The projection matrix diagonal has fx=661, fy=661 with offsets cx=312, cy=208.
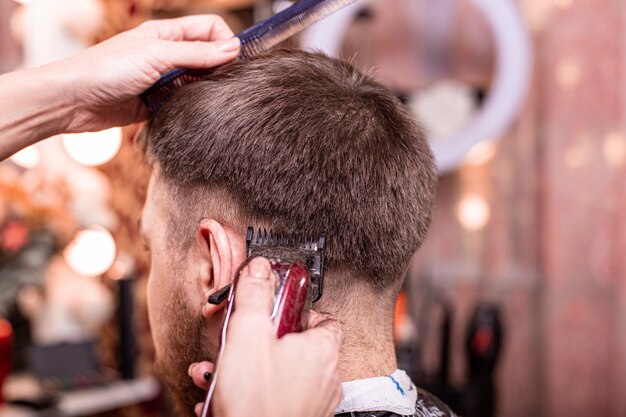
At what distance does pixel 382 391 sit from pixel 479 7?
2303 millimetres

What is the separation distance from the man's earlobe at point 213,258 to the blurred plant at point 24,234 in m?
1.18

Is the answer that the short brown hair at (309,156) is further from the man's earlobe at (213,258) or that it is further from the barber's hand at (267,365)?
the barber's hand at (267,365)

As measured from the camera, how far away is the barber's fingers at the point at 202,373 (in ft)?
2.99

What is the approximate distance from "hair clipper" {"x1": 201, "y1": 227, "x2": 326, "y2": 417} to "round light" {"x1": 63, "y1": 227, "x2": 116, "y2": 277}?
1508 mm

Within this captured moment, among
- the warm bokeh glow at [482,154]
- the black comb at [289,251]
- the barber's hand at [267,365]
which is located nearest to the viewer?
the barber's hand at [267,365]

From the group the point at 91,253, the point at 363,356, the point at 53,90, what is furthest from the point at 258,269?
the point at 91,253

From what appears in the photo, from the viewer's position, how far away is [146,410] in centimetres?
246

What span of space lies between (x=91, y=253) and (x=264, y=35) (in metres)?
1.49

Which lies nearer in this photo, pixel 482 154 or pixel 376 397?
pixel 376 397

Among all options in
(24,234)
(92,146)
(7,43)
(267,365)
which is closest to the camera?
(267,365)

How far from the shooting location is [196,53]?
3.47 feet

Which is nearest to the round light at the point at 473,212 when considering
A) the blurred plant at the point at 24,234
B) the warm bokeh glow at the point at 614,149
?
the warm bokeh glow at the point at 614,149

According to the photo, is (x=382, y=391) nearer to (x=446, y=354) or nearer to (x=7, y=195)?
(x=7, y=195)

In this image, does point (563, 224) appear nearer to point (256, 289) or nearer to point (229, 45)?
point (229, 45)
